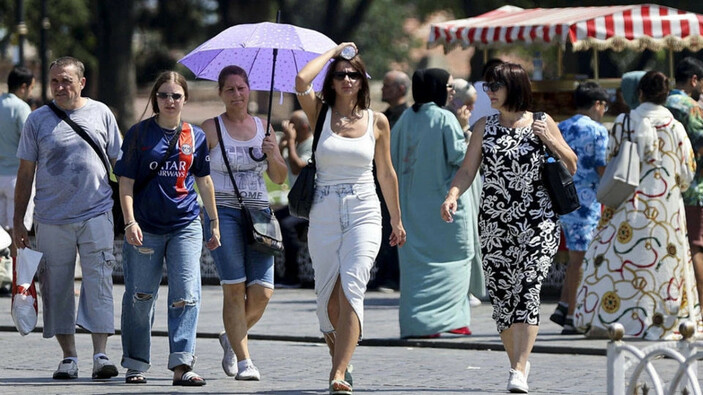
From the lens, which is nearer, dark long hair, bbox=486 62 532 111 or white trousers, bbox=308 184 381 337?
white trousers, bbox=308 184 381 337

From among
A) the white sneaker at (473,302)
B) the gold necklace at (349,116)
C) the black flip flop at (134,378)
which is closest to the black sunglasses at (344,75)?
the gold necklace at (349,116)

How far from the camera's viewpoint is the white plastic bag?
8953 millimetres

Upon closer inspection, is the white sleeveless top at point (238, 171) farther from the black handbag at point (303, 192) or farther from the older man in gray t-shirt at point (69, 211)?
the black handbag at point (303, 192)

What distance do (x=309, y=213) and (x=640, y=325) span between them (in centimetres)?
372

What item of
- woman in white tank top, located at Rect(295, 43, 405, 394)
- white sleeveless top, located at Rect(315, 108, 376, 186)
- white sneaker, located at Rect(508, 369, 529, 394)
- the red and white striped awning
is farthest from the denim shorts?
the red and white striped awning

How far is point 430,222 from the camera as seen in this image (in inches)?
451

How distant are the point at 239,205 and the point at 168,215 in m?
0.48

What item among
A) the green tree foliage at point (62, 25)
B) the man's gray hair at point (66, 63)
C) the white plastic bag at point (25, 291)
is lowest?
the white plastic bag at point (25, 291)

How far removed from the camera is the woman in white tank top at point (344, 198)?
809 cm

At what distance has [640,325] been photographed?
11117mm

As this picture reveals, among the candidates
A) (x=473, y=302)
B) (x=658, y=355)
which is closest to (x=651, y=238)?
(x=473, y=302)

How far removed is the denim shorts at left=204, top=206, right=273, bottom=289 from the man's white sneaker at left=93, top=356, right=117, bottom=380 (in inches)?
31.2

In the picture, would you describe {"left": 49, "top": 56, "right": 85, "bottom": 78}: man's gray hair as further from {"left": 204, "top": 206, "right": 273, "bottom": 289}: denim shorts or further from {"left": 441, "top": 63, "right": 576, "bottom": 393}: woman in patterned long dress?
{"left": 441, "top": 63, "right": 576, "bottom": 393}: woman in patterned long dress

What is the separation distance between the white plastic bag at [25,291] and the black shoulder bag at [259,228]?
116 cm
